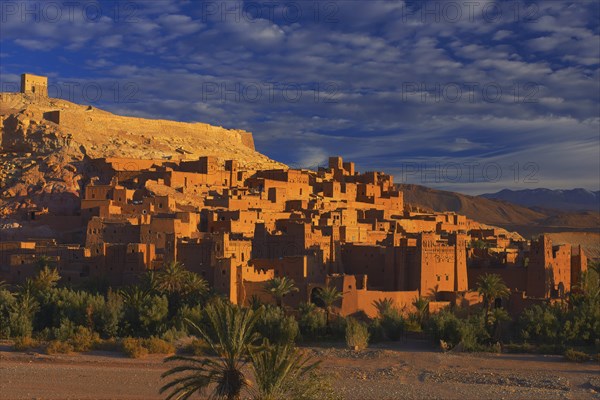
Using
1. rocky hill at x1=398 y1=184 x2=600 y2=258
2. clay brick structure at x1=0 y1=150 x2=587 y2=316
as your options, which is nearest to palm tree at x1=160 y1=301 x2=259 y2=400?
clay brick structure at x1=0 y1=150 x2=587 y2=316

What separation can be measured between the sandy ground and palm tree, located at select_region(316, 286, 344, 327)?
5.82 ft

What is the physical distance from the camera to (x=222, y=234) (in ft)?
105

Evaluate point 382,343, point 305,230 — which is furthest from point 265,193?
point 382,343

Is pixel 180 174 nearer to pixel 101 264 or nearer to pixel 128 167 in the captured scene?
pixel 128 167

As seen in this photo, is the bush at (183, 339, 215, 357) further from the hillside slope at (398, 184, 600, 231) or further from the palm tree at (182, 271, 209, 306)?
the hillside slope at (398, 184, 600, 231)

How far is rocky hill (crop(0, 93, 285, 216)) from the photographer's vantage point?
44.7m

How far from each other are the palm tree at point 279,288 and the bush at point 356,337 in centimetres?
262

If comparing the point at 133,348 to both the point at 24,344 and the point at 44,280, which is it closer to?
the point at 24,344

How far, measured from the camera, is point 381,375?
2550 centimetres

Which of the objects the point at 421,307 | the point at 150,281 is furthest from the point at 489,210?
the point at 150,281

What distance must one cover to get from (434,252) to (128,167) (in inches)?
822

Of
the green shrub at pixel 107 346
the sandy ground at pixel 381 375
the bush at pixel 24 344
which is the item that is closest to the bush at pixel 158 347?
the sandy ground at pixel 381 375

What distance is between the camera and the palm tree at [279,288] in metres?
30.0

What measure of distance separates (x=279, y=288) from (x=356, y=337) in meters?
3.26
